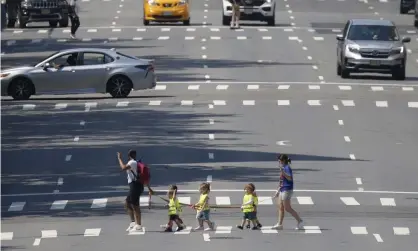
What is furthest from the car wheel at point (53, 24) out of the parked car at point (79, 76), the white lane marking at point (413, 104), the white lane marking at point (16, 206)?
the white lane marking at point (16, 206)

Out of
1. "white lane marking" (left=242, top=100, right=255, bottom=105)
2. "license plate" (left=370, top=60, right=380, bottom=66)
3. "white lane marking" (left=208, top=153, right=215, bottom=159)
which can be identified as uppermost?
"white lane marking" (left=208, top=153, right=215, bottom=159)

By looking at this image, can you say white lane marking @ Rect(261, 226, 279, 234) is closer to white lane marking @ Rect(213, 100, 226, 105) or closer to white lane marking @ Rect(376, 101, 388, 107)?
white lane marking @ Rect(213, 100, 226, 105)

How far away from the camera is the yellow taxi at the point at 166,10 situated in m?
73.4

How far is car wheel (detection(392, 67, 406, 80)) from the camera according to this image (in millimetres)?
55844

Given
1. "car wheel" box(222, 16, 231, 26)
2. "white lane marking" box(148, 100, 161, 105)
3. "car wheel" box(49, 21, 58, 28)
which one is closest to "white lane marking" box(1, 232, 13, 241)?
"white lane marking" box(148, 100, 161, 105)

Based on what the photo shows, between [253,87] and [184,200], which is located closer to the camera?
[184,200]

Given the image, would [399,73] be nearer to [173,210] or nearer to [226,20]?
[226,20]

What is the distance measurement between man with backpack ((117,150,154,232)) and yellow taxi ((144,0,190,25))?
145 ft

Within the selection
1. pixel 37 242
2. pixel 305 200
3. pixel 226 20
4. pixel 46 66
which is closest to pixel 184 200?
pixel 305 200

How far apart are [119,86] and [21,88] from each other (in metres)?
2.79

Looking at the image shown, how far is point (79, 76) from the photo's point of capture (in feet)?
167

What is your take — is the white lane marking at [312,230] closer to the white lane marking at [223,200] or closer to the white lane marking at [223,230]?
the white lane marking at [223,230]

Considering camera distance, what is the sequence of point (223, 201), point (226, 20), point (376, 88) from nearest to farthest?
point (223, 201), point (376, 88), point (226, 20)

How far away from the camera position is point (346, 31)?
186 ft
